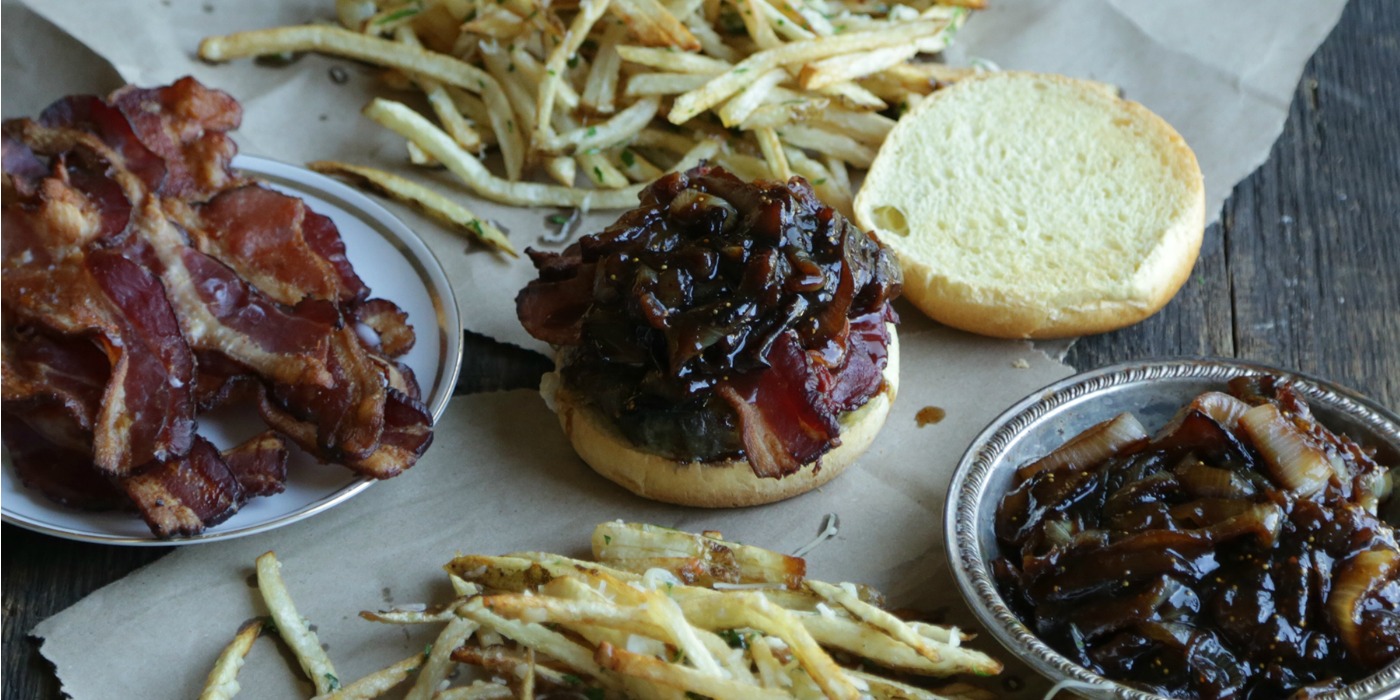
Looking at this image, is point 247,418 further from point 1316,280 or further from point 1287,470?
point 1316,280

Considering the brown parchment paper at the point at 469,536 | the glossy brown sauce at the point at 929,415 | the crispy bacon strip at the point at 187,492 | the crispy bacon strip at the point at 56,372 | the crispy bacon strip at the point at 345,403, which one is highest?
the crispy bacon strip at the point at 56,372

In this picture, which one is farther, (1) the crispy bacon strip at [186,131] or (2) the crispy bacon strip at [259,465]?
(1) the crispy bacon strip at [186,131]

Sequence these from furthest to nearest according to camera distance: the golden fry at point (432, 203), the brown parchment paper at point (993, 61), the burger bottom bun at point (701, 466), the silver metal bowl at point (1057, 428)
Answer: the brown parchment paper at point (993, 61) → the golden fry at point (432, 203) → the burger bottom bun at point (701, 466) → the silver metal bowl at point (1057, 428)

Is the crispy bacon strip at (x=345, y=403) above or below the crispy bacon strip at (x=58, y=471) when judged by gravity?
above

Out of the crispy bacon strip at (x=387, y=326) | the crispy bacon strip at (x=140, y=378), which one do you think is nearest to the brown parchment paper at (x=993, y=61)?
→ the crispy bacon strip at (x=387, y=326)

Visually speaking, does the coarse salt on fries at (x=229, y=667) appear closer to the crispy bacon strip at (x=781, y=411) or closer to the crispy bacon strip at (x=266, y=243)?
the crispy bacon strip at (x=266, y=243)

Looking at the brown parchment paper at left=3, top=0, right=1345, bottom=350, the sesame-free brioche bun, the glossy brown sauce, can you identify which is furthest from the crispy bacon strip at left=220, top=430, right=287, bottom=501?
the sesame-free brioche bun

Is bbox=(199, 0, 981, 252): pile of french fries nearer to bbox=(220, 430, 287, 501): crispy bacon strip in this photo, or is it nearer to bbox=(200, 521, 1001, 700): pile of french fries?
bbox=(220, 430, 287, 501): crispy bacon strip

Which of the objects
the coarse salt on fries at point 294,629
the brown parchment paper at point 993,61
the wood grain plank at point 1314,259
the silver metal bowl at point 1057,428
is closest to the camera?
the silver metal bowl at point 1057,428
